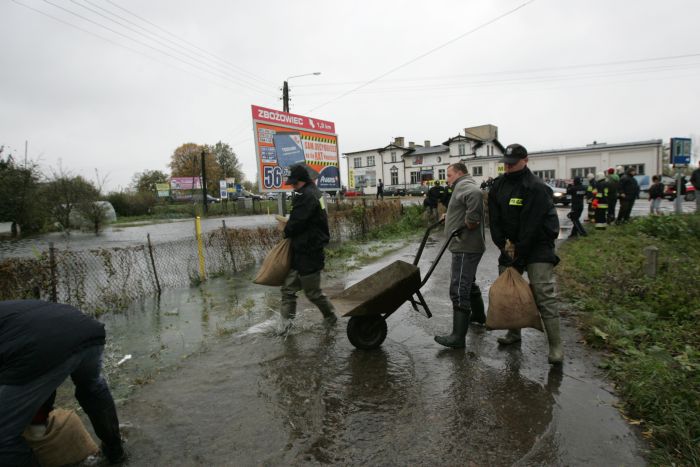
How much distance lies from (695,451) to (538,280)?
165 cm

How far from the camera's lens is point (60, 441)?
2375 millimetres

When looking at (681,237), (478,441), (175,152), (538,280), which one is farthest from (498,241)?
(175,152)

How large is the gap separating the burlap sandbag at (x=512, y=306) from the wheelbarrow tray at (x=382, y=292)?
0.73 m

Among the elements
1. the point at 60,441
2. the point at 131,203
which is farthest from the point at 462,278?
the point at 131,203

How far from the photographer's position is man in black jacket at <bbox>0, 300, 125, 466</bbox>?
2.05 m

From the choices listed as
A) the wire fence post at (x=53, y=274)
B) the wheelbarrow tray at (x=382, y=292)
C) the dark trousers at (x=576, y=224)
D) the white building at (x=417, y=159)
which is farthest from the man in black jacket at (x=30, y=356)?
the white building at (x=417, y=159)

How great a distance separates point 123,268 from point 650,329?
699 cm

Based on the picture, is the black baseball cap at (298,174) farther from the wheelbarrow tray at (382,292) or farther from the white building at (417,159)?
the white building at (417,159)

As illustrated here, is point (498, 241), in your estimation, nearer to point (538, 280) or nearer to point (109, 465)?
point (538, 280)

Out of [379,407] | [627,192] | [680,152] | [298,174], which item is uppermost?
[680,152]

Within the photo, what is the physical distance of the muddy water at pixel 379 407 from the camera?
2686 mm

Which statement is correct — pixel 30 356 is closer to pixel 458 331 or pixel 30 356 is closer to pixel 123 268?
pixel 458 331

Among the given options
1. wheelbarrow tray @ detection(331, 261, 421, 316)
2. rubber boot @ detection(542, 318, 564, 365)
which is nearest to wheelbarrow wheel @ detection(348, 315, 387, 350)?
wheelbarrow tray @ detection(331, 261, 421, 316)

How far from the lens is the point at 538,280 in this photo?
12.6ft
